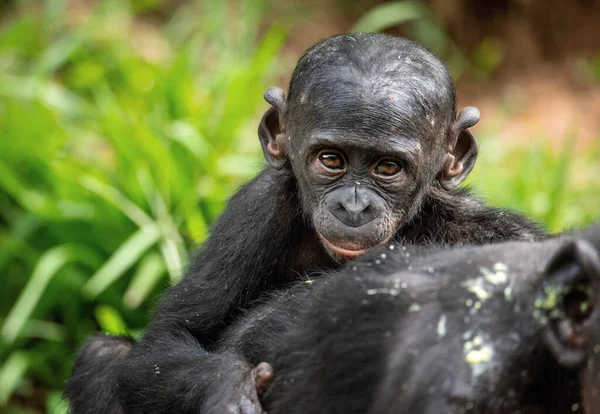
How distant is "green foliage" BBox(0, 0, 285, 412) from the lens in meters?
6.50

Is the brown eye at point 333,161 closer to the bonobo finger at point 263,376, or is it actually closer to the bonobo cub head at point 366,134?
the bonobo cub head at point 366,134

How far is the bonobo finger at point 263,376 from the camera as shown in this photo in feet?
9.75

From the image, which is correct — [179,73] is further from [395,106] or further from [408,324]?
[408,324]

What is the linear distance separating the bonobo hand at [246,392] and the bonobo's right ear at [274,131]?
150cm

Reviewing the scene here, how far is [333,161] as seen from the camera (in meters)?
4.06

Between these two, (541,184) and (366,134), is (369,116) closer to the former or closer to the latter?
(366,134)

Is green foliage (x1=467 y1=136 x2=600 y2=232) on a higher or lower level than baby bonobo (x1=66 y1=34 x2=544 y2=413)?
lower

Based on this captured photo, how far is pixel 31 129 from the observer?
734 cm

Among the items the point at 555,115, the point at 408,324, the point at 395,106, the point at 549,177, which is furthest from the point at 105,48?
the point at 408,324

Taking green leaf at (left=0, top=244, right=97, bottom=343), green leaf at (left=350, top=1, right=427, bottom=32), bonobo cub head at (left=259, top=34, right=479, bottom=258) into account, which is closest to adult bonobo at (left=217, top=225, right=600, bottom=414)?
bonobo cub head at (left=259, top=34, right=479, bottom=258)

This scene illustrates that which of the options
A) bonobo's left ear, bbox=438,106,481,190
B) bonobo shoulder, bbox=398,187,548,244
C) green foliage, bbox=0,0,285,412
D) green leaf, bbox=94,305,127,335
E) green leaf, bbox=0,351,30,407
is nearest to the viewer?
bonobo shoulder, bbox=398,187,548,244

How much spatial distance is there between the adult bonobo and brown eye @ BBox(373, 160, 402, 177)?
50.0 inches

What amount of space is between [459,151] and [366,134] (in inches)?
27.0

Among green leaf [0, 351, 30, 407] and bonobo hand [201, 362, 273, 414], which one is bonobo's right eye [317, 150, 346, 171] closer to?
bonobo hand [201, 362, 273, 414]
